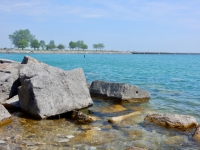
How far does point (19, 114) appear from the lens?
333 inches

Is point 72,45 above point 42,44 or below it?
below

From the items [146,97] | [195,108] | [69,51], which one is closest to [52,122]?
[146,97]

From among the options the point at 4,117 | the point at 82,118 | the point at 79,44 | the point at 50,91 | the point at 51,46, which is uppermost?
the point at 79,44

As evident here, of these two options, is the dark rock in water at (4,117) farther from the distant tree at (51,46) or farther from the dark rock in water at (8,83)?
the distant tree at (51,46)

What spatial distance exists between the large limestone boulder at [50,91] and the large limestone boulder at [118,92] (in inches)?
82.5

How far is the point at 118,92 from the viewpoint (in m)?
11.3

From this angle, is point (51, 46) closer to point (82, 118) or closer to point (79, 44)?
point (79, 44)

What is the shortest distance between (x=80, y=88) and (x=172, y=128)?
3.47m

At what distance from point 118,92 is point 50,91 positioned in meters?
3.90

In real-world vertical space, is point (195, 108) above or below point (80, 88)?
below

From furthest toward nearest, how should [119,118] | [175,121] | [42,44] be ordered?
[42,44] → [119,118] → [175,121]

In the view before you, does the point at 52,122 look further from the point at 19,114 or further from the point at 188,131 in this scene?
the point at 188,131

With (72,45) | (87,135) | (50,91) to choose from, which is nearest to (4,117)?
(50,91)

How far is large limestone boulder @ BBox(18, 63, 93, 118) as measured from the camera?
25.8 ft
